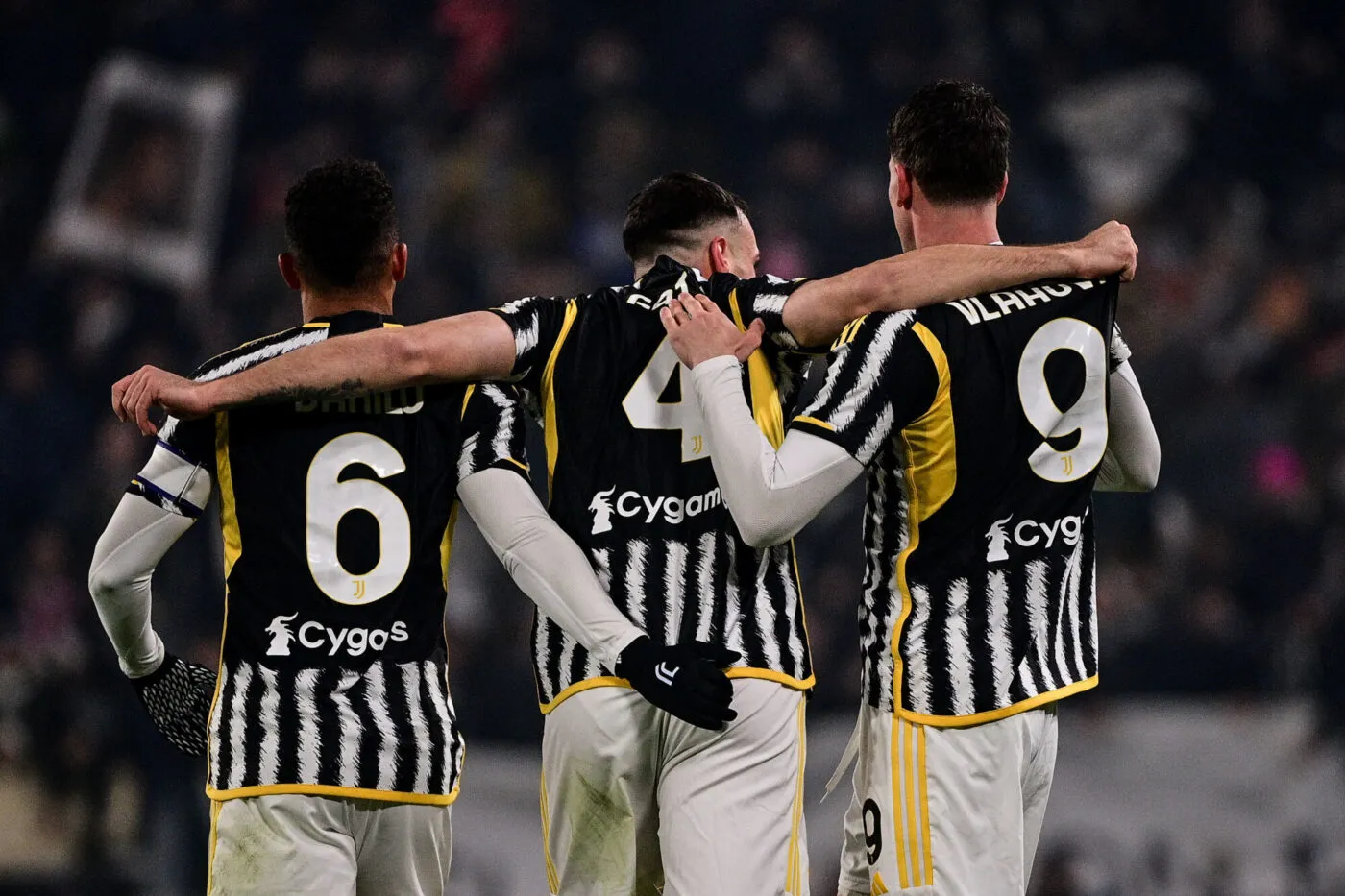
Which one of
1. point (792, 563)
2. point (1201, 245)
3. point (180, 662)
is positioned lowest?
point (180, 662)

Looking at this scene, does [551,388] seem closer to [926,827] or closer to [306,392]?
[306,392]

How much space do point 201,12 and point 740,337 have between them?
25.3 feet

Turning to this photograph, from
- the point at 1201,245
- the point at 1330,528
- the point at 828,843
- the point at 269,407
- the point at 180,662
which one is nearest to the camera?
the point at 269,407

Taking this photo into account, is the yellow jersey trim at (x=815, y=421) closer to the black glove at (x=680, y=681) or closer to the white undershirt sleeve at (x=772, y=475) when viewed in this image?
the white undershirt sleeve at (x=772, y=475)

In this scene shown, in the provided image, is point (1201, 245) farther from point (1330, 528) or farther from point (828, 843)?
point (828, 843)

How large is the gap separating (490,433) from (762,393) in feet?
1.74

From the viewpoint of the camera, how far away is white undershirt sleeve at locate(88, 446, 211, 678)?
272 cm

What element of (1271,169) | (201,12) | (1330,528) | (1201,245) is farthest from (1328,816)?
(201,12)

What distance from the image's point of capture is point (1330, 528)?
772 cm

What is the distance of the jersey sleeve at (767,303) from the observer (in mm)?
2822

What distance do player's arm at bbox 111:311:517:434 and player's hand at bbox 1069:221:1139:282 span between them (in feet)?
3.65

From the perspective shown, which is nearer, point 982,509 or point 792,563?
point 982,509

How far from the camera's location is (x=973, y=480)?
260 cm

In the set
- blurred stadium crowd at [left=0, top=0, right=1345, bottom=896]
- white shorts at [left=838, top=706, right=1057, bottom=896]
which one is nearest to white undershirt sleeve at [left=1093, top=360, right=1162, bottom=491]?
white shorts at [left=838, top=706, right=1057, bottom=896]
